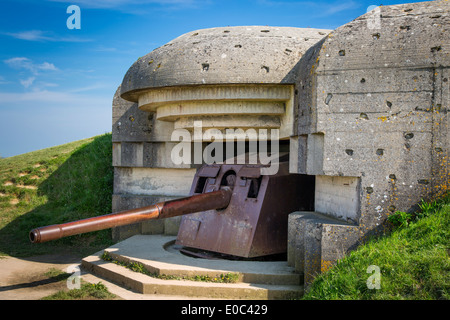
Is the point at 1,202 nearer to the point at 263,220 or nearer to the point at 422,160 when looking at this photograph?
the point at 263,220

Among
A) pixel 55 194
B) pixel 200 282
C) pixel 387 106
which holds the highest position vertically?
pixel 387 106

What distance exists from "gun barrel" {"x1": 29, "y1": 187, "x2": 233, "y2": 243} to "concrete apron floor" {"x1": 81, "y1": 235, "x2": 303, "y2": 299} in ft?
1.94

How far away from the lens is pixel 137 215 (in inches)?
188

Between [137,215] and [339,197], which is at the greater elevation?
[339,197]

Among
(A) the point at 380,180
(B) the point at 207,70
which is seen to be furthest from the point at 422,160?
(B) the point at 207,70

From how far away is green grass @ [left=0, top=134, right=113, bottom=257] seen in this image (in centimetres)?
780

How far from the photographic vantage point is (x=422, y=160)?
4.24 metres

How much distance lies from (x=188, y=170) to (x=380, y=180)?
12.6 feet

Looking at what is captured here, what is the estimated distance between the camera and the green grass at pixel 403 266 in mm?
3295

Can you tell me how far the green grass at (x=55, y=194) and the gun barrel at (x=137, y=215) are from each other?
9.89ft

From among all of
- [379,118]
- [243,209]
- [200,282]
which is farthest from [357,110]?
[200,282]

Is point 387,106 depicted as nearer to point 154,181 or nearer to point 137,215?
point 137,215

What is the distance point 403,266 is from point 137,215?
2.65 m

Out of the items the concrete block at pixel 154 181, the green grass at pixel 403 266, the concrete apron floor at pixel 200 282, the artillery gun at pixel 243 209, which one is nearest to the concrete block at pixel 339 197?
the green grass at pixel 403 266
